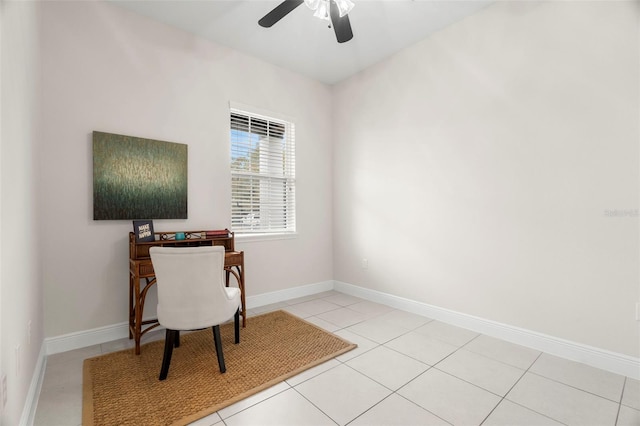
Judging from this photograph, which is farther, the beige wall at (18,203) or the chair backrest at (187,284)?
the chair backrest at (187,284)

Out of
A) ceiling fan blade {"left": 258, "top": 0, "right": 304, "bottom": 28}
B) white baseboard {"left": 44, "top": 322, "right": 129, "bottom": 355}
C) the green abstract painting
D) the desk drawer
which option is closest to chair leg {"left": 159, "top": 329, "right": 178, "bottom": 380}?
the desk drawer

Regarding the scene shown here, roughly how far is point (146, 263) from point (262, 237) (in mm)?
1461

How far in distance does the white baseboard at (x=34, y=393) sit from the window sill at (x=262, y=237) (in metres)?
1.87

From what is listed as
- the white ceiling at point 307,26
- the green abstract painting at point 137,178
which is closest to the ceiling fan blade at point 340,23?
the white ceiling at point 307,26

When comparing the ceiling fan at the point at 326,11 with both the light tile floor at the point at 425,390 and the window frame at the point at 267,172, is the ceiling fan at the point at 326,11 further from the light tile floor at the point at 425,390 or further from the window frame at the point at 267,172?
the light tile floor at the point at 425,390

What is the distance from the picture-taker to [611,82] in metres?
2.17

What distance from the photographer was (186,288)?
6.66 ft

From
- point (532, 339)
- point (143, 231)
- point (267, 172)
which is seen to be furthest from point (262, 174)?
point (532, 339)

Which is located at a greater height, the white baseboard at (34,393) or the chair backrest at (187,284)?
the chair backrest at (187,284)

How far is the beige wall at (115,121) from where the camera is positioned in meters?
2.49

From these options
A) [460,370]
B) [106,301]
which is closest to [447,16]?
[460,370]

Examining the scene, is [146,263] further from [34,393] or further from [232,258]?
[34,393]

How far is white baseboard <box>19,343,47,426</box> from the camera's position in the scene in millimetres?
1574

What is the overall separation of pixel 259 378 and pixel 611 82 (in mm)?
3253
